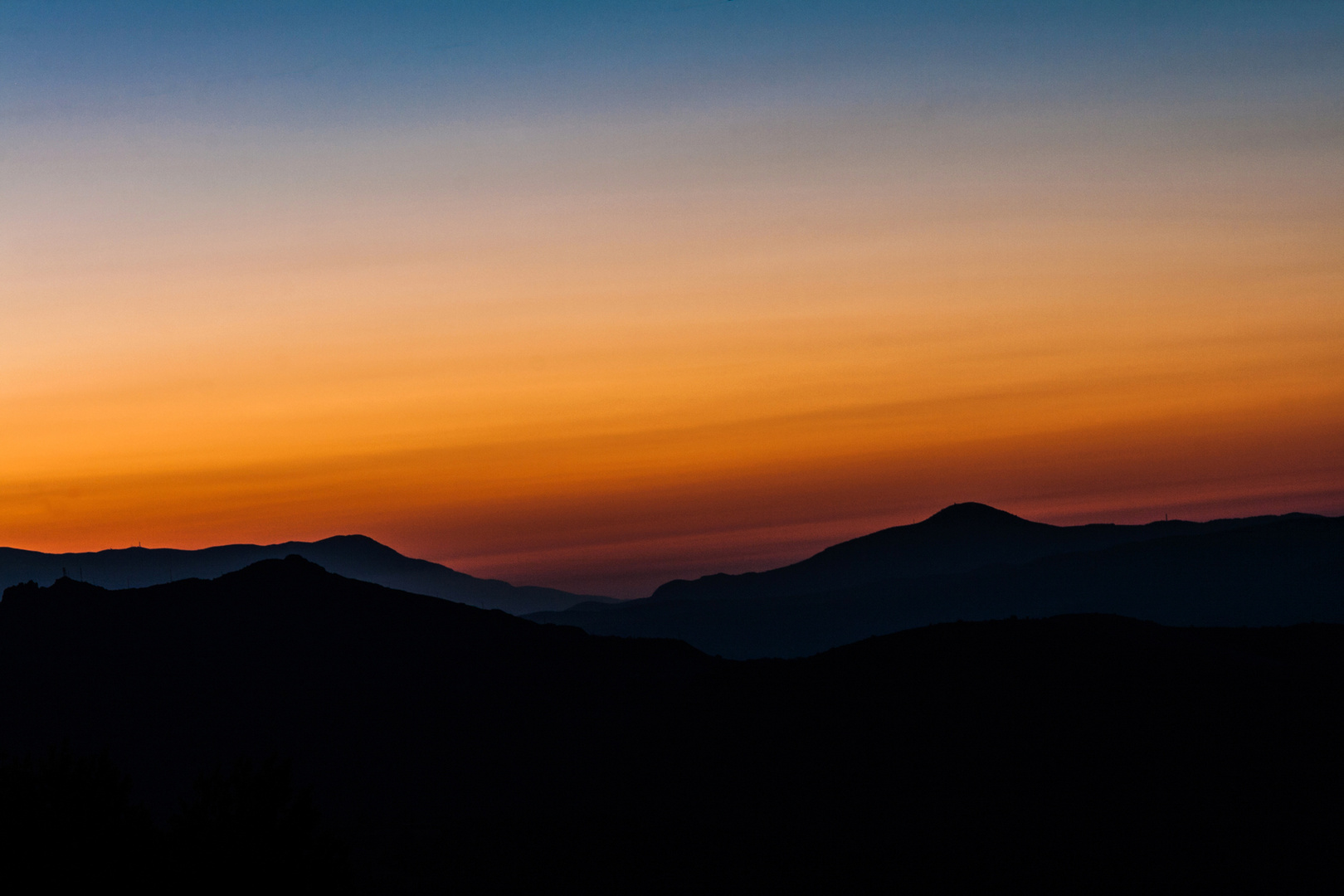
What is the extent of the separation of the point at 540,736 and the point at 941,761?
2781 centimetres

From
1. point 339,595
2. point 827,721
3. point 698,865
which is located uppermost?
point 339,595

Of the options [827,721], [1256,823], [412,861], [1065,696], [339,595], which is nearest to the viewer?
[1256,823]

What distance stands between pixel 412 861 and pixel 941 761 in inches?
808

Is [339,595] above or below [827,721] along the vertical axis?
above

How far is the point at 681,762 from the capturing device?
52.8 meters

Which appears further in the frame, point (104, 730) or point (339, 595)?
point (339, 595)

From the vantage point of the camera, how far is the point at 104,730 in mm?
69062

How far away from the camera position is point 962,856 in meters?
39.7

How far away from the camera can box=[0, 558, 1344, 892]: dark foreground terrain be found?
25.2 m

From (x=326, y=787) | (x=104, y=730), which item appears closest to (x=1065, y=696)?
(x=326, y=787)

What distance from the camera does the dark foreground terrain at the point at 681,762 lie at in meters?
25.2

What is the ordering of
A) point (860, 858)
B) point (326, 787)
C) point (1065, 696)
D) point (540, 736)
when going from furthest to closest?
point (540, 736), point (326, 787), point (1065, 696), point (860, 858)

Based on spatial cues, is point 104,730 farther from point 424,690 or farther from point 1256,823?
point 1256,823

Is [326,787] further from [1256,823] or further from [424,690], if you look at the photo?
[1256,823]
